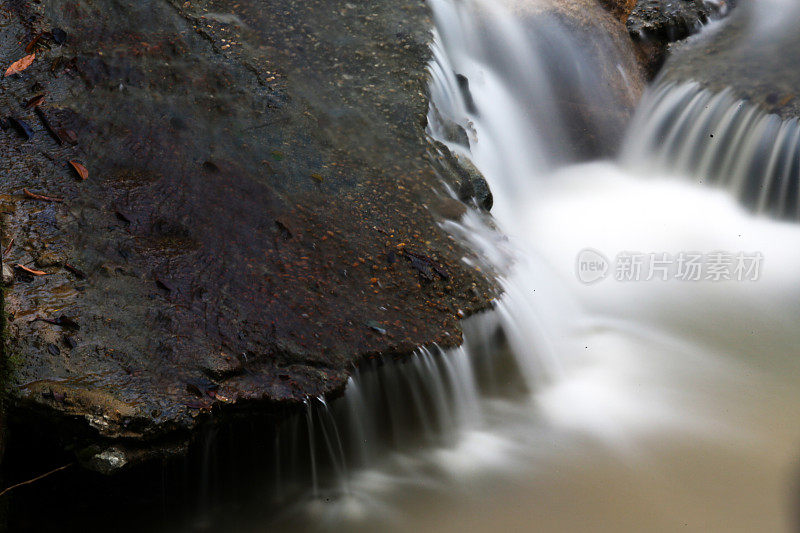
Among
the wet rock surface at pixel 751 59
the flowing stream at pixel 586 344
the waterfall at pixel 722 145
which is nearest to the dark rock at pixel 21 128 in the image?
the flowing stream at pixel 586 344

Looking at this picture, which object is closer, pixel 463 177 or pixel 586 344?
pixel 586 344

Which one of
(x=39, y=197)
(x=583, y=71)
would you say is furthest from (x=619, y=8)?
(x=39, y=197)

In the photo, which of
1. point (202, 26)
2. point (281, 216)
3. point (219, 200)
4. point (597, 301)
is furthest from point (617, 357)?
point (202, 26)

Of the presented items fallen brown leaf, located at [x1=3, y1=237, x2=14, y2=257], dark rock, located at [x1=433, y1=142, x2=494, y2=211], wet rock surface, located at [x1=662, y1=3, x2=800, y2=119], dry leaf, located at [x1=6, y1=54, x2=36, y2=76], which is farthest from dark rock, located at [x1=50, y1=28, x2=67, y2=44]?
wet rock surface, located at [x1=662, y1=3, x2=800, y2=119]

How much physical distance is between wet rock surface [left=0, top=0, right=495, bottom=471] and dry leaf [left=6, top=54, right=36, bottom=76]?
33mm

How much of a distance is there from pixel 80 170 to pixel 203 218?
0.56 metres

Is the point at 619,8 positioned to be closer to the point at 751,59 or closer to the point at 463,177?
the point at 751,59

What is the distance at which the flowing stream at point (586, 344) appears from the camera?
294 centimetres

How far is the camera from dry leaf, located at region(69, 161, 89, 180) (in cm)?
310

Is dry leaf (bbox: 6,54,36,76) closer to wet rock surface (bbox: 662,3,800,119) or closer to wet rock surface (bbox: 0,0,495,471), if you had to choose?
wet rock surface (bbox: 0,0,495,471)

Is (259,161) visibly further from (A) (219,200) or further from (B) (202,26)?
(B) (202,26)

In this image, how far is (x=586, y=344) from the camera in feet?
13.0

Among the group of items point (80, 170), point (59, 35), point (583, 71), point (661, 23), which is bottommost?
point (80, 170)

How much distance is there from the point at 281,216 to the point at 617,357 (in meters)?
1.96
